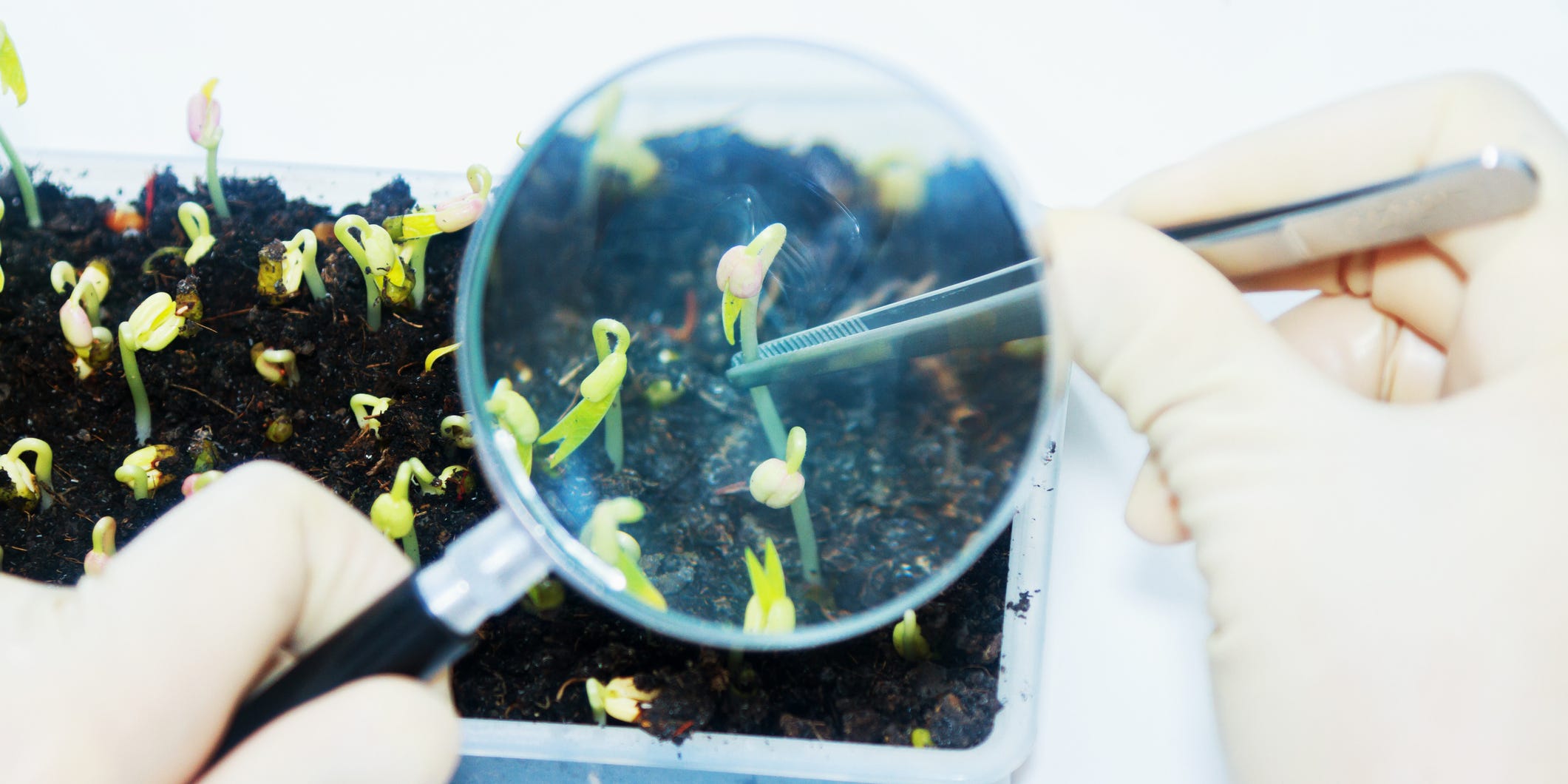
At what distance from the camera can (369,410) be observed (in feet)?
2.88

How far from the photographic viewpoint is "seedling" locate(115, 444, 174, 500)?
82cm

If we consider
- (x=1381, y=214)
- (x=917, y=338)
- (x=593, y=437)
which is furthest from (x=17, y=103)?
(x=1381, y=214)

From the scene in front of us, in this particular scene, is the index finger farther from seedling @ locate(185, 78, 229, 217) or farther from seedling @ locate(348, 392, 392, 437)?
seedling @ locate(185, 78, 229, 217)

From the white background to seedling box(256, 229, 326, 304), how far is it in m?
0.30

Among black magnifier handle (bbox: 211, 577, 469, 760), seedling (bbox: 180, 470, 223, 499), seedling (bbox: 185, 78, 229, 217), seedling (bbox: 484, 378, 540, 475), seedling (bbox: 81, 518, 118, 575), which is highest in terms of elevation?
seedling (bbox: 185, 78, 229, 217)

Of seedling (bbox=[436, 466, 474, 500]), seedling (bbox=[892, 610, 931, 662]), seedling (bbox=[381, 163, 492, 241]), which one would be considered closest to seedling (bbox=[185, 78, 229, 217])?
seedling (bbox=[381, 163, 492, 241])

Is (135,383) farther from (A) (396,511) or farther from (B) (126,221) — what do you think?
(A) (396,511)

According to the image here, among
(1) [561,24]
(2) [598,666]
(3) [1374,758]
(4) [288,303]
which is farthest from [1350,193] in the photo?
(1) [561,24]

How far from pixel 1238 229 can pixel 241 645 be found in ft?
2.17

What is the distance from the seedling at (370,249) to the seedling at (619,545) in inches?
13.2

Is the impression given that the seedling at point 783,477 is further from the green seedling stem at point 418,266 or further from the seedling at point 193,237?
the seedling at point 193,237

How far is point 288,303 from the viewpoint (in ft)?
3.06

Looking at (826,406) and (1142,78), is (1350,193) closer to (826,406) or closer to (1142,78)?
(826,406)

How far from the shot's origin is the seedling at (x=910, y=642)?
0.78 metres
